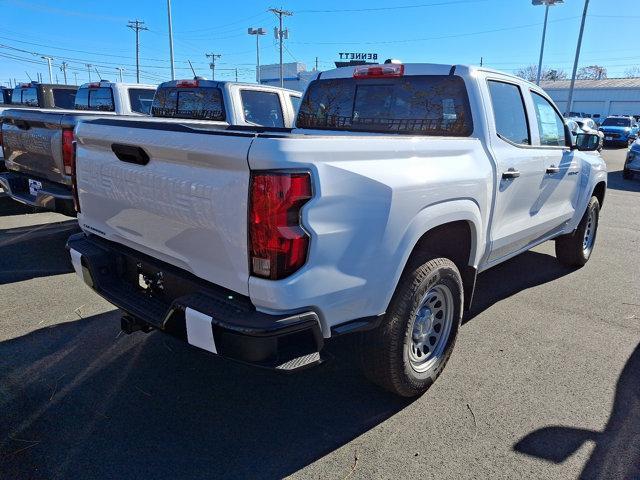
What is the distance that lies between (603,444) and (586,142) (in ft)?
10.6

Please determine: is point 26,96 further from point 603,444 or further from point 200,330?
point 603,444

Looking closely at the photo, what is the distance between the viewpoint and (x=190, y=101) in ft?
23.7

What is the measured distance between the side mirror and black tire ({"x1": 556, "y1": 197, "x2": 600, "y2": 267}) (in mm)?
803

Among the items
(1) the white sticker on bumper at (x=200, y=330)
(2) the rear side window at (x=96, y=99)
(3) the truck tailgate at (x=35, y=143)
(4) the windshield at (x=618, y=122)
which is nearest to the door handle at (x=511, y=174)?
(1) the white sticker on bumper at (x=200, y=330)

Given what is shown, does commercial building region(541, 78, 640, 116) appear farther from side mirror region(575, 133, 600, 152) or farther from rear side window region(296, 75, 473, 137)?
rear side window region(296, 75, 473, 137)

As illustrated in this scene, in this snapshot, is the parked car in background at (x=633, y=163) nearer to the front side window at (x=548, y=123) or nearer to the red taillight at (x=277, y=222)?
the front side window at (x=548, y=123)

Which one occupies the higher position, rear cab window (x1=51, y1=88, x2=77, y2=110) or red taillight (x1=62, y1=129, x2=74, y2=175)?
rear cab window (x1=51, y1=88, x2=77, y2=110)

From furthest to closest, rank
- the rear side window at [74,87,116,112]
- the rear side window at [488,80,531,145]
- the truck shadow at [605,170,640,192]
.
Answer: the truck shadow at [605,170,640,192]
the rear side window at [74,87,116,112]
the rear side window at [488,80,531,145]

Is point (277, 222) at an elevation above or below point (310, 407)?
above

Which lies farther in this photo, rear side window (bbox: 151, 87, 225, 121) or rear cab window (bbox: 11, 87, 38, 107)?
rear cab window (bbox: 11, 87, 38, 107)

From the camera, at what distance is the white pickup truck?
2.05 m

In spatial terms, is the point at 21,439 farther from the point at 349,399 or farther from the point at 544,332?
the point at 544,332

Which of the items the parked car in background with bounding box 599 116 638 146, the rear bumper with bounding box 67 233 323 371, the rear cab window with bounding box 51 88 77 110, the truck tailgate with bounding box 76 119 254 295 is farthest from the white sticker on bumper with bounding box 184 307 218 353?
the parked car in background with bounding box 599 116 638 146

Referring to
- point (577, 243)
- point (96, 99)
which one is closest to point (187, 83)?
point (96, 99)
